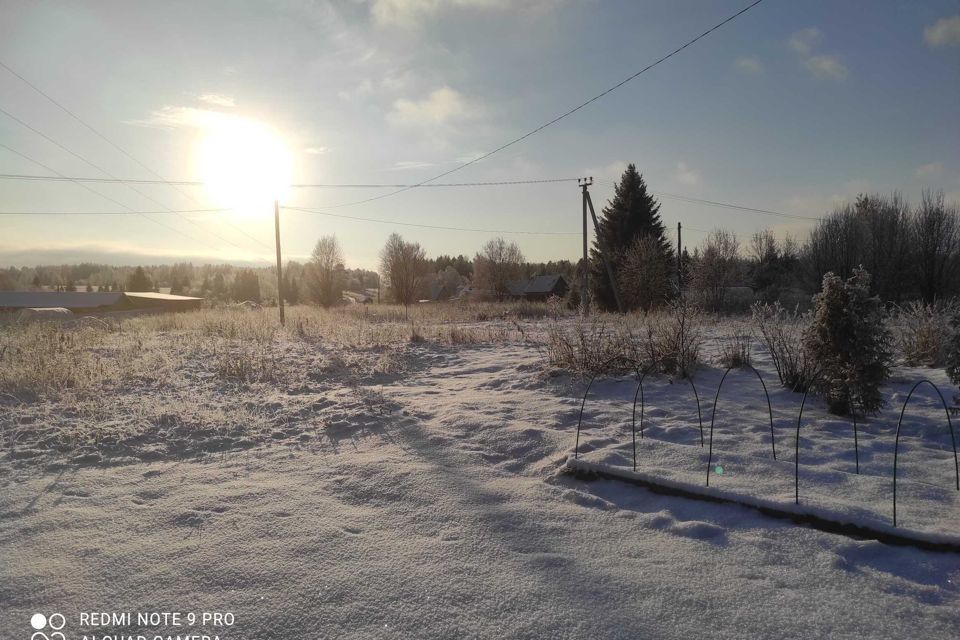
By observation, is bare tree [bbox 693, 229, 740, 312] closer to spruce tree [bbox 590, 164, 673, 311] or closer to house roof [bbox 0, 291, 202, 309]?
spruce tree [bbox 590, 164, 673, 311]

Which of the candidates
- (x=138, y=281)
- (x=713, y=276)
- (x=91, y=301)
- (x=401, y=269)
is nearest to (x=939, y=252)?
(x=713, y=276)

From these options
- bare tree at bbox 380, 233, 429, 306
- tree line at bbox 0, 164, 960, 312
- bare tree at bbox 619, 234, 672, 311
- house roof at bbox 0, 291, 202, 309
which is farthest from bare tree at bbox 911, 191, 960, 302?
house roof at bbox 0, 291, 202, 309

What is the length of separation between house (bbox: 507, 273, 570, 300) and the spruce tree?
95.5 feet

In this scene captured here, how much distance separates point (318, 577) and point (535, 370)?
5.91 meters

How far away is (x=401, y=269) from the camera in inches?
2042

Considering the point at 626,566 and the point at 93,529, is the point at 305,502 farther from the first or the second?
the point at 626,566

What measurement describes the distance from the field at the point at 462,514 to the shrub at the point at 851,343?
1.11 ft

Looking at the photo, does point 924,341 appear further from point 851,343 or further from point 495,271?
point 495,271

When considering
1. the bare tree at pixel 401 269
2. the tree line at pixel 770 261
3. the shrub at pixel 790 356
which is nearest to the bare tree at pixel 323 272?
the bare tree at pixel 401 269

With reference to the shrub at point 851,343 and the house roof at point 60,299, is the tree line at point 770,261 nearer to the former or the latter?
the shrub at point 851,343

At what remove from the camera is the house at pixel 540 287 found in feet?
200

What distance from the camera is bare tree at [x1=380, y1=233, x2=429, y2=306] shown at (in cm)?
5191

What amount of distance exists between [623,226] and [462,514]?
96.6 feet

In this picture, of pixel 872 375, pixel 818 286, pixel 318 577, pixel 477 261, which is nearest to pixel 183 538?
pixel 318 577
